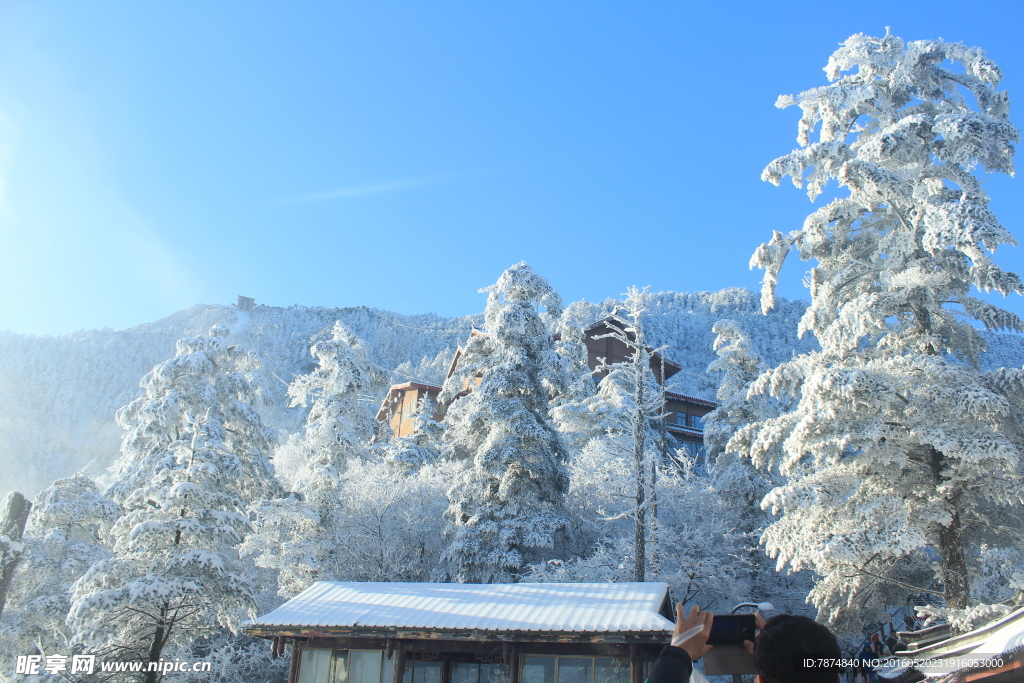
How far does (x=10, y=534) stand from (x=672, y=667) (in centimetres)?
1647

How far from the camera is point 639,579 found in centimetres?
2055

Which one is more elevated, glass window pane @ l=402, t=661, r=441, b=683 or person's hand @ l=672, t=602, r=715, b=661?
person's hand @ l=672, t=602, r=715, b=661

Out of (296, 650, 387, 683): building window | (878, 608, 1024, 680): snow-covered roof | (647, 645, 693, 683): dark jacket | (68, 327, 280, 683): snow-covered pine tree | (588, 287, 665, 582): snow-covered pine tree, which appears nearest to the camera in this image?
(647, 645, 693, 683): dark jacket

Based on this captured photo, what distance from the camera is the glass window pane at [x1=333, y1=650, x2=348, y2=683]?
1555 cm

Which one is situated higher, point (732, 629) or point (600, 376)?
point (600, 376)

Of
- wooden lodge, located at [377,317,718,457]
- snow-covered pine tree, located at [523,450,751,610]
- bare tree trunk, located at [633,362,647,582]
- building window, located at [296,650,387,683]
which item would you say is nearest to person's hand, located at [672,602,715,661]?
building window, located at [296,650,387,683]

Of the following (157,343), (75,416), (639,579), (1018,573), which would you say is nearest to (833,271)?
(1018,573)

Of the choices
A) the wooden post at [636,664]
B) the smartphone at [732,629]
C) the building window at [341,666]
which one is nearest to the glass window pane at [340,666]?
the building window at [341,666]

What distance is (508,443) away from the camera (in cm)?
2300

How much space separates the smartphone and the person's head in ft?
1.93

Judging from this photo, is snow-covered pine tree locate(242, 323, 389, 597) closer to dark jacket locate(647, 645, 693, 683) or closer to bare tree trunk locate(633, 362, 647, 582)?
bare tree trunk locate(633, 362, 647, 582)

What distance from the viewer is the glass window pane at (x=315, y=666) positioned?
51.4 feet

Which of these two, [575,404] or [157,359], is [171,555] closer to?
[575,404]

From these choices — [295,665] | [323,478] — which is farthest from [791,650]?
[323,478]
